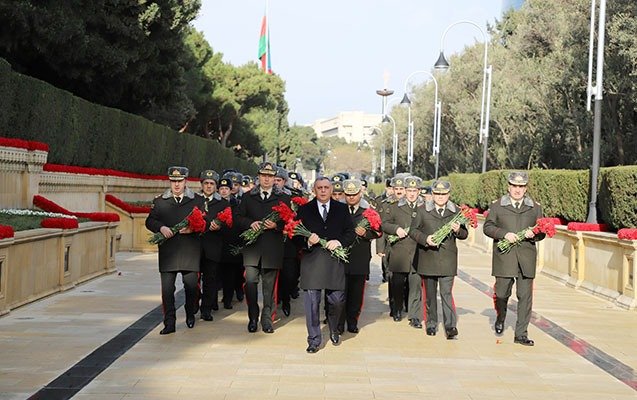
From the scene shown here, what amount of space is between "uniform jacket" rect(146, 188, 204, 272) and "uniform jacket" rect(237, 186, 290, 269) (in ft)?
2.06

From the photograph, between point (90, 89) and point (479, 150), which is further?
point (479, 150)

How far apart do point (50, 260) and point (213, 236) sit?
3.28 m

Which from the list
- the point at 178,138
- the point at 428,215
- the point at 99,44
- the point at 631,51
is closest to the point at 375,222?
the point at 428,215

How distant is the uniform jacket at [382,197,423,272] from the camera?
43.1ft

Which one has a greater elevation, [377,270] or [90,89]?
[90,89]

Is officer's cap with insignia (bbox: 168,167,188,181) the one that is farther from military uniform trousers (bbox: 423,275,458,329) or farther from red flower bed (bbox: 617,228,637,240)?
red flower bed (bbox: 617,228,637,240)

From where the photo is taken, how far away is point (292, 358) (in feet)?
32.3

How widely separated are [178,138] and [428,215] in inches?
1192

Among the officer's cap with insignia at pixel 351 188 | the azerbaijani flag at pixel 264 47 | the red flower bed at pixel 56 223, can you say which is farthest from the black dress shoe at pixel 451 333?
the azerbaijani flag at pixel 264 47

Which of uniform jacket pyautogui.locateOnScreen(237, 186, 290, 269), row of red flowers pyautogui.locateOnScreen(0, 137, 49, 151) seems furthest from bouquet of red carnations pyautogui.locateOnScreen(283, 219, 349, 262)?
row of red flowers pyautogui.locateOnScreen(0, 137, 49, 151)

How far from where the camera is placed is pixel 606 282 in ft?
54.9

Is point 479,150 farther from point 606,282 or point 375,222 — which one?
point 375,222

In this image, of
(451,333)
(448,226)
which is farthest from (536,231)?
(451,333)

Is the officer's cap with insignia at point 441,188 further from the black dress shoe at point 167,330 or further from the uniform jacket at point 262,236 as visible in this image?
the black dress shoe at point 167,330
